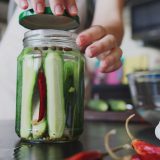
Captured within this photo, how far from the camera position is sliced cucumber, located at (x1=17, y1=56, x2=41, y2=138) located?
443 mm

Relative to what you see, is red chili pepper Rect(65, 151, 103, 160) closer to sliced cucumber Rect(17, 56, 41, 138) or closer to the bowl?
sliced cucumber Rect(17, 56, 41, 138)

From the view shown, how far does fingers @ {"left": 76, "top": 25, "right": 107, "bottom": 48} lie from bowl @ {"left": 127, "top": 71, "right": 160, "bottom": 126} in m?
0.12

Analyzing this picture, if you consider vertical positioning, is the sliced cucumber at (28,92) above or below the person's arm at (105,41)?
below

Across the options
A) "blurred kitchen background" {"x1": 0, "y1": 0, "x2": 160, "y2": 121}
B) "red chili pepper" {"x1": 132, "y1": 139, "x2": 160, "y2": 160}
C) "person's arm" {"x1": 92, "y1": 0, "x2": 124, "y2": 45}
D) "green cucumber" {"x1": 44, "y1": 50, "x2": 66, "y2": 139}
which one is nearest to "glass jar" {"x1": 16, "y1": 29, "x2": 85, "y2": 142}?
"green cucumber" {"x1": 44, "y1": 50, "x2": 66, "y2": 139}

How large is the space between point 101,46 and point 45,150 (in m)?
0.22

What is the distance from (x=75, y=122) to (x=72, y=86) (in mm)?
47

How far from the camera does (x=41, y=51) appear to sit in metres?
0.46

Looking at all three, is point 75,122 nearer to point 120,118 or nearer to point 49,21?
point 49,21

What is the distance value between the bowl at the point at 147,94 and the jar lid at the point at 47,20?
0.21 m

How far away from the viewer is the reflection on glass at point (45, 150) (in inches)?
14.5

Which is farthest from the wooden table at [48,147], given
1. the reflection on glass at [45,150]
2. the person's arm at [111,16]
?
the person's arm at [111,16]

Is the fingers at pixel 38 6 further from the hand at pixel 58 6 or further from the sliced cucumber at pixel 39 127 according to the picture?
the sliced cucumber at pixel 39 127

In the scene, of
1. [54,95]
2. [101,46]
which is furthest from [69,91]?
[101,46]

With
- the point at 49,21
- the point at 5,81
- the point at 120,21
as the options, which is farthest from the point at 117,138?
the point at 5,81
